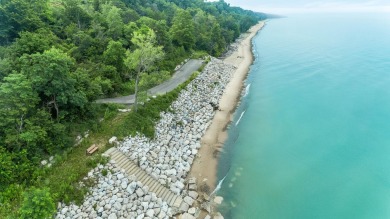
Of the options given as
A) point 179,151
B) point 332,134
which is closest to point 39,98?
point 179,151

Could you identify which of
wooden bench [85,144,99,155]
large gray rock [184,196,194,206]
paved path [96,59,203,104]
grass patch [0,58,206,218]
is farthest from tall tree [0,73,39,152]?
large gray rock [184,196,194,206]

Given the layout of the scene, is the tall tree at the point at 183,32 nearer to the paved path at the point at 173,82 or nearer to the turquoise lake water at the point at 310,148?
the paved path at the point at 173,82

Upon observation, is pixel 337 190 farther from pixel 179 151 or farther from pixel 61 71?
pixel 61 71

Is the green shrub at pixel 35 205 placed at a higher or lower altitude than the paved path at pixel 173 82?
higher

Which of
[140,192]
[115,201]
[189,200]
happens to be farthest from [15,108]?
[189,200]

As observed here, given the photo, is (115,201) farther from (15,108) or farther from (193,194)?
(15,108)

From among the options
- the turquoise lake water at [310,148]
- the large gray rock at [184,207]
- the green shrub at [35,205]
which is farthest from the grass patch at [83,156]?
the turquoise lake water at [310,148]
